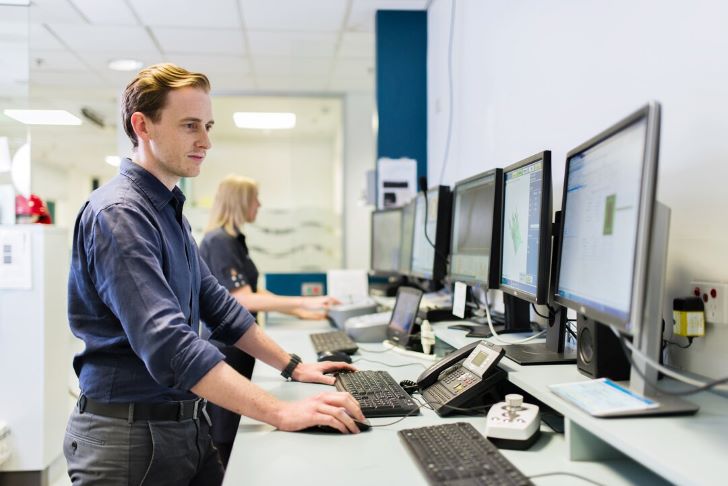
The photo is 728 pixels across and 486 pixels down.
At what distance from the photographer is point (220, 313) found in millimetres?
1497

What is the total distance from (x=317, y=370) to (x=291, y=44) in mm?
3067

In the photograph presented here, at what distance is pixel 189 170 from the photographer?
1262 millimetres

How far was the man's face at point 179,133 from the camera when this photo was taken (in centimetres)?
121

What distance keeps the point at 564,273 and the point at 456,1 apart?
2.01m

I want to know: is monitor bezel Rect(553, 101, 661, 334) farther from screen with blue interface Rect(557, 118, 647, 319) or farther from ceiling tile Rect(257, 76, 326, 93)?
ceiling tile Rect(257, 76, 326, 93)

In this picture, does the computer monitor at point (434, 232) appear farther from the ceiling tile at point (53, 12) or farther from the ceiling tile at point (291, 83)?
the ceiling tile at point (291, 83)

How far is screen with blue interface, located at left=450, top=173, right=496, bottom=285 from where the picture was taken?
1.65 meters

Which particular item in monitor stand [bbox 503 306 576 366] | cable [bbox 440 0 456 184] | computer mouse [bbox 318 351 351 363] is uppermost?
cable [bbox 440 0 456 184]

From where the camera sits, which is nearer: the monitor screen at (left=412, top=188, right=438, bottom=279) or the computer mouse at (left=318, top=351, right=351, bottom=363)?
the computer mouse at (left=318, top=351, right=351, bottom=363)

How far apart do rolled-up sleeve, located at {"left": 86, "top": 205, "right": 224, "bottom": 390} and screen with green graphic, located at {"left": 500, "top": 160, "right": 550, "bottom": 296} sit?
2.48 feet

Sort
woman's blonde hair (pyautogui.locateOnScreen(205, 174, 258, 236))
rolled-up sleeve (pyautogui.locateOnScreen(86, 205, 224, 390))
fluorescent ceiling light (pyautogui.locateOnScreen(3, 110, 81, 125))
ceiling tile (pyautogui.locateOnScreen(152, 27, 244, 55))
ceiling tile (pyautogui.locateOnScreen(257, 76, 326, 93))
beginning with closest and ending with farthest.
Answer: rolled-up sleeve (pyautogui.locateOnScreen(86, 205, 224, 390)), woman's blonde hair (pyautogui.locateOnScreen(205, 174, 258, 236)), ceiling tile (pyautogui.locateOnScreen(152, 27, 244, 55)), ceiling tile (pyautogui.locateOnScreen(257, 76, 326, 93)), fluorescent ceiling light (pyautogui.locateOnScreen(3, 110, 81, 125))

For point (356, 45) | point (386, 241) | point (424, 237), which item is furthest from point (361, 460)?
point (356, 45)

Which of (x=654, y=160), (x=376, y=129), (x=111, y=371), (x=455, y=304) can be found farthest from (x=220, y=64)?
(x=654, y=160)

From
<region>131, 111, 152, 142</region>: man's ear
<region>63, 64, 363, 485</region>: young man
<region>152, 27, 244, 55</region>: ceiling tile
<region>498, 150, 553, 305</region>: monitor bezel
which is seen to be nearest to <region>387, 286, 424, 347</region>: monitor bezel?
<region>498, 150, 553, 305</region>: monitor bezel
